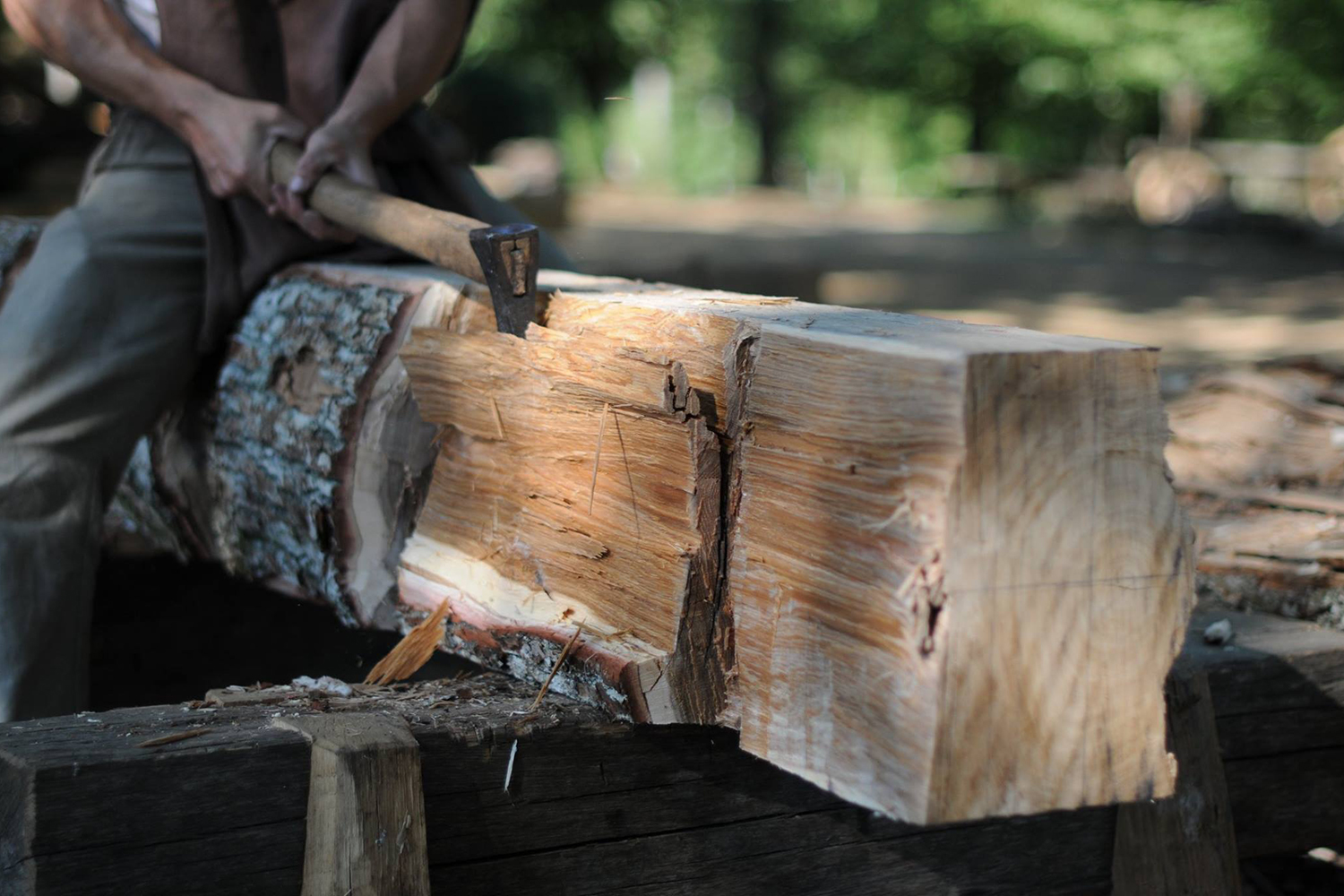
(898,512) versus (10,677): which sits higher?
(898,512)

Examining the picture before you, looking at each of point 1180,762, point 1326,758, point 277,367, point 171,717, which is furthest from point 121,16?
point 1326,758

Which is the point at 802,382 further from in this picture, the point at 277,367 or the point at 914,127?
the point at 914,127

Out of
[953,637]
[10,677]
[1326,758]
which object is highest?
[953,637]

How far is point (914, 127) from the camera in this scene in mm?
28750

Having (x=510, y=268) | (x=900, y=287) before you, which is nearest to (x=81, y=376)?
(x=510, y=268)

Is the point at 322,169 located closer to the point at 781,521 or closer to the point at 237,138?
the point at 237,138

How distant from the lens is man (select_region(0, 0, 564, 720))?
2.10 metres

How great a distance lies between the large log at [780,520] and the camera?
134cm

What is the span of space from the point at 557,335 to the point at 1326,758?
1405 millimetres

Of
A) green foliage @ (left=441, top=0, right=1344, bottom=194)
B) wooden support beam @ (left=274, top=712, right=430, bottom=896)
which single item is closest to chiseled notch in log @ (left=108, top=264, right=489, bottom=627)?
wooden support beam @ (left=274, top=712, right=430, bottom=896)

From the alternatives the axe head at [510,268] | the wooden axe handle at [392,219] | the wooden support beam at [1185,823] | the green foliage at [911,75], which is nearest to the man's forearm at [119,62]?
the wooden axe handle at [392,219]

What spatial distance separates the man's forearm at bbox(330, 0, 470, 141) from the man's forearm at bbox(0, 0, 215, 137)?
0.91 ft

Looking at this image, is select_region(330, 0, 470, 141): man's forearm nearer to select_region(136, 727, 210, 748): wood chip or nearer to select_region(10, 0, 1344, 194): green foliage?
select_region(136, 727, 210, 748): wood chip

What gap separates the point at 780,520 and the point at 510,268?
58 cm
